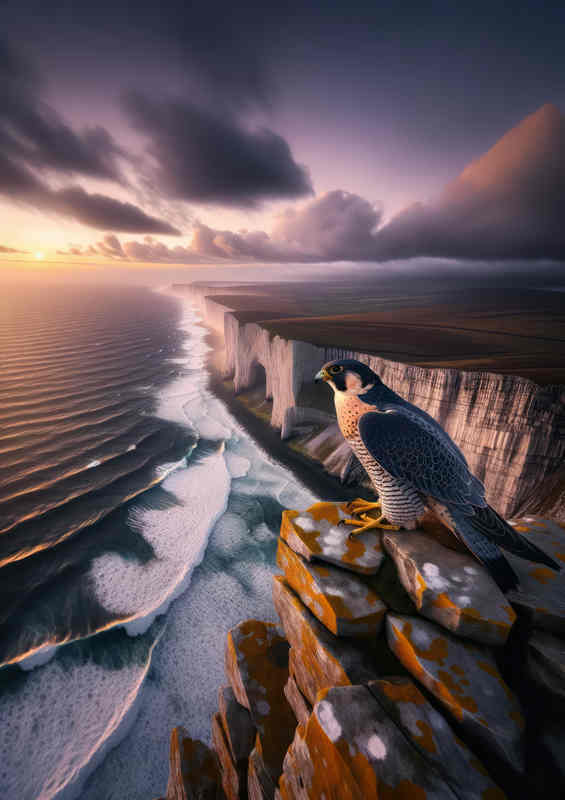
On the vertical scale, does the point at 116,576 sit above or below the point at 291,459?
above

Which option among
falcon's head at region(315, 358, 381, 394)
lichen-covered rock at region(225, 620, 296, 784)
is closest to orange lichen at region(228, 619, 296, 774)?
lichen-covered rock at region(225, 620, 296, 784)

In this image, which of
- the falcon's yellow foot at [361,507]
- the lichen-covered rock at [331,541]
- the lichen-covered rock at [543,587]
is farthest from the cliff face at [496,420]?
the lichen-covered rock at [331,541]

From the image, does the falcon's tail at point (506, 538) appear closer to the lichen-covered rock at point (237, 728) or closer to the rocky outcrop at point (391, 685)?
the rocky outcrop at point (391, 685)

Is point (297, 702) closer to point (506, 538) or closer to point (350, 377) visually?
point (506, 538)

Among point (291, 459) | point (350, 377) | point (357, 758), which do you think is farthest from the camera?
point (291, 459)

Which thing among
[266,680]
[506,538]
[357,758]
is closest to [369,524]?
[506,538]
